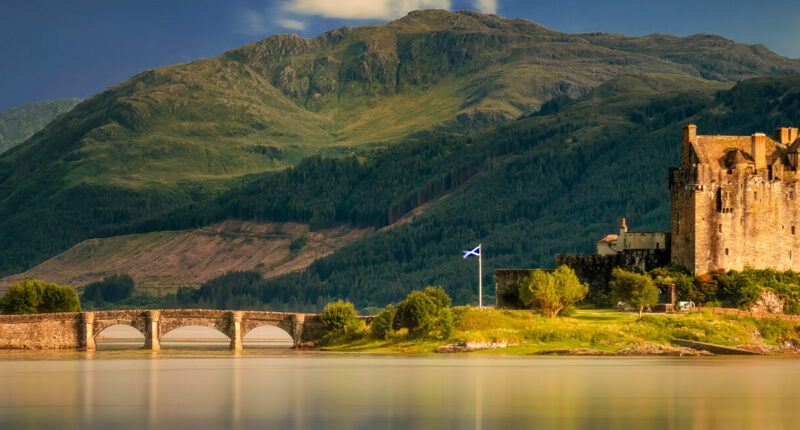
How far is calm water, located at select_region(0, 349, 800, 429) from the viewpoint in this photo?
70750 mm

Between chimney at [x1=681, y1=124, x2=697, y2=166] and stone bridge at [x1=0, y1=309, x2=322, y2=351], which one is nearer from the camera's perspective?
chimney at [x1=681, y1=124, x2=697, y2=166]

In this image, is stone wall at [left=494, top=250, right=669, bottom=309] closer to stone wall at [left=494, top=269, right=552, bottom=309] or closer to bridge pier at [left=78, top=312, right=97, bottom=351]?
stone wall at [left=494, top=269, right=552, bottom=309]

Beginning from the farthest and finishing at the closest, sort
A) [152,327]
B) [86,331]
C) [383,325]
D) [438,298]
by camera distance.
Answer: [152,327], [86,331], [383,325], [438,298]

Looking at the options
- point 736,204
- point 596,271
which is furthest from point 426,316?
point 736,204

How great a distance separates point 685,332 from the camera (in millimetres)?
125188

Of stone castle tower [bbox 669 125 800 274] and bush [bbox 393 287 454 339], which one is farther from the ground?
stone castle tower [bbox 669 125 800 274]

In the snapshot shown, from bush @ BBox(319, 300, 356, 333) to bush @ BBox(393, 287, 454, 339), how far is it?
342 inches

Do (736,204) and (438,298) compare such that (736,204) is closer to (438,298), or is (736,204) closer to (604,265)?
(604,265)

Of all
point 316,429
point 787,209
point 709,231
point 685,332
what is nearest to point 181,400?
point 316,429

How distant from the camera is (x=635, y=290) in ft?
432

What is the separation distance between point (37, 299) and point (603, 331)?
278 feet

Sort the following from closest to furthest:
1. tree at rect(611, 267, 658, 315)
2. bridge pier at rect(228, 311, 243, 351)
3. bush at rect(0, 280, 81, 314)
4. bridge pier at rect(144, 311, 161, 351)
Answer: tree at rect(611, 267, 658, 315), bridge pier at rect(228, 311, 243, 351), bridge pier at rect(144, 311, 161, 351), bush at rect(0, 280, 81, 314)

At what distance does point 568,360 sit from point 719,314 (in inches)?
793

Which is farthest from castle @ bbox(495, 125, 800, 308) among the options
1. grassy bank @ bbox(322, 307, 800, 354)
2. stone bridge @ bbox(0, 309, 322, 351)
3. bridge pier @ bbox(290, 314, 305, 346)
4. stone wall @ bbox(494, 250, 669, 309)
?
stone bridge @ bbox(0, 309, 322, 351)
